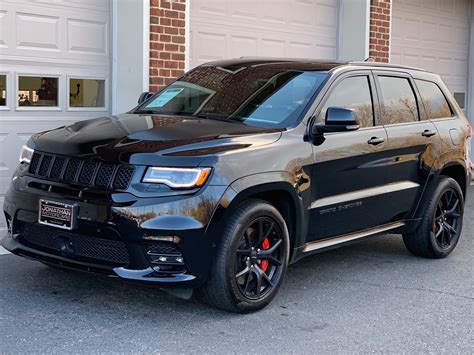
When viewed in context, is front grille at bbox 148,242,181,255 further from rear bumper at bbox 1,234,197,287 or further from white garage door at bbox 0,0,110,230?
white garage door at bbox 0,0,110,230

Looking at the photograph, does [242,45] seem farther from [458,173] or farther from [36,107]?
[458,173]

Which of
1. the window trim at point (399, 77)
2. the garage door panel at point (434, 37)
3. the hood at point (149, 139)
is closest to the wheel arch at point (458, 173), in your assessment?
the window trim at point (399, 77)

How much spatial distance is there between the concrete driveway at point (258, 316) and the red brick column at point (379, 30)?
232 inches

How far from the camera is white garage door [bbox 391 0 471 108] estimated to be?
12453 mm

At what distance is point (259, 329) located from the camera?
15.1ft

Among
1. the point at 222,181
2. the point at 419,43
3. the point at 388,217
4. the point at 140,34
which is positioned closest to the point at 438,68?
the point at 419,43

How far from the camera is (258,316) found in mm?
4848

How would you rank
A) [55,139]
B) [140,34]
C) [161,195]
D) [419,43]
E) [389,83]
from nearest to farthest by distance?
1. [161,195]
2. [55,139]
3. [389,83]
4. [140,34]
5. [419,43]

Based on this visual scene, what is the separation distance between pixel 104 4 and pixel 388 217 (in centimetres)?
434

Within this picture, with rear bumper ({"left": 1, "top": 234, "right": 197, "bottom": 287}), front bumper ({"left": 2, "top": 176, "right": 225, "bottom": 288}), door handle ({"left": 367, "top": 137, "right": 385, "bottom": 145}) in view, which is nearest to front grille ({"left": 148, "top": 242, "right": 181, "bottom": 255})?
front bumper ({"left": 2, "top": 176, "right": 225, "bottom": 288})

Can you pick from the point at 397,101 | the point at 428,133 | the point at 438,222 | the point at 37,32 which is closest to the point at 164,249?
the point at 397,101

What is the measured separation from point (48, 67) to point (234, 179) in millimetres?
4127

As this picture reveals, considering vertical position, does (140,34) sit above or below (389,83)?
above

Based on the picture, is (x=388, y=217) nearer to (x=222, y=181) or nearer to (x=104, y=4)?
(x=222, y=181)
